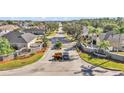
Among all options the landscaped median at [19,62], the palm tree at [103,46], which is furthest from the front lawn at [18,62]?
the palm tree at [103,46]

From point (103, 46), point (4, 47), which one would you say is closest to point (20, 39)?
point (4, 47)

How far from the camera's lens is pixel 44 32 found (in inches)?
384

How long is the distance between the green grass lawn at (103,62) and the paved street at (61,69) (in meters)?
0.14

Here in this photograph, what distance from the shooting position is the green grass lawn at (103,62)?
29.7 ft

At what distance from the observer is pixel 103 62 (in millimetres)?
9141

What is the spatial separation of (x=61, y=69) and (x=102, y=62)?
1.47m

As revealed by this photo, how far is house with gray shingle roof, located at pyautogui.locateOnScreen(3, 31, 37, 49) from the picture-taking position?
30.5 feet

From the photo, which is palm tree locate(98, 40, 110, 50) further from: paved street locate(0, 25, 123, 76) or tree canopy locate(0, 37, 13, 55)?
tree canopy locate(0, 37, 13, 55)

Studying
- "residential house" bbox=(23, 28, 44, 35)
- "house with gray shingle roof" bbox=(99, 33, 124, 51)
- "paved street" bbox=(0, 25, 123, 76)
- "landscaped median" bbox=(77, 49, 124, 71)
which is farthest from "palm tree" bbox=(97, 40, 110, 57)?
"residential house" bbox=(23, 28, 44, 35)

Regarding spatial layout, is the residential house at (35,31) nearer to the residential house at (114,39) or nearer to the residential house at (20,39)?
the residential house at (20,39)

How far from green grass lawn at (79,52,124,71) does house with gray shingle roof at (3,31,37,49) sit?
1883 millimetres
